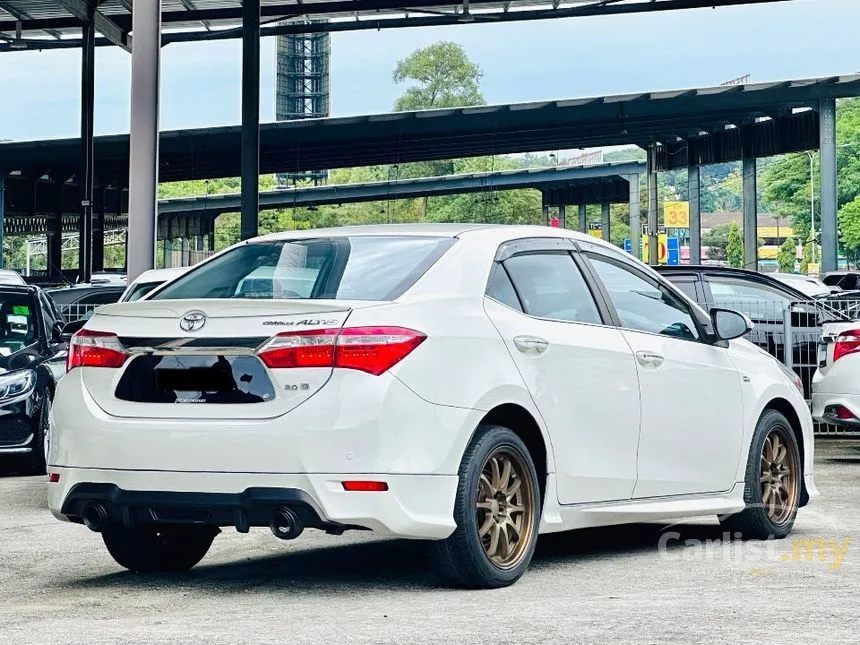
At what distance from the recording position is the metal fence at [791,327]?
15781mm

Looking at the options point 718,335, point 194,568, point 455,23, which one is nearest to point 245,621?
point 194,568

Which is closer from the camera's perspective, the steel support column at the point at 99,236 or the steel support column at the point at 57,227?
the steel support column at the point at 99,236

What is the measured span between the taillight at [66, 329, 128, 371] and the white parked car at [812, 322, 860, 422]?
8.26 m

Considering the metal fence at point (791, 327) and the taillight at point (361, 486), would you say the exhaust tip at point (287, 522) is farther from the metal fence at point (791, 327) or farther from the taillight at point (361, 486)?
the metal fence at point (791, 327)

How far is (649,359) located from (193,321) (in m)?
2.37

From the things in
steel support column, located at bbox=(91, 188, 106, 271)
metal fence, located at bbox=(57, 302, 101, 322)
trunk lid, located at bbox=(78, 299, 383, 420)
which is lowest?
trunk lid, located at bbox=(78, 299, 383, 420)

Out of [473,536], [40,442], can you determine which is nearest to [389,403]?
[473,536]

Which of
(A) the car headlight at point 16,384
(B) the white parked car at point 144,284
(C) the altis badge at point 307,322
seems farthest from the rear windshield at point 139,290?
(C) the altis badge at point 307,322

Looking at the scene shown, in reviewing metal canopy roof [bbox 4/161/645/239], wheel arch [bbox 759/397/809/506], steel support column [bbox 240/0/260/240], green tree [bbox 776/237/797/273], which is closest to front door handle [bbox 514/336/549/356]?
wheel arch [bbox 759/397/809/506]

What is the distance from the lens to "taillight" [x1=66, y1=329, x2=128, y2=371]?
252 inches

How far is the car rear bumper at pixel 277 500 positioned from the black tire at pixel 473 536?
0.08 metres

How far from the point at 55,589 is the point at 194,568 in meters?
0.86

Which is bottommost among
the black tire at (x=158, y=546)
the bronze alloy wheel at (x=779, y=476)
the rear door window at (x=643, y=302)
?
the black tire at (x=158, y=546)

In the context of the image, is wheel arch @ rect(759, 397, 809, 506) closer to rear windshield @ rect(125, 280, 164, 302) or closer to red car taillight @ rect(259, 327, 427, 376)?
red car taillight @ rect(259, 327, 427, 376)
